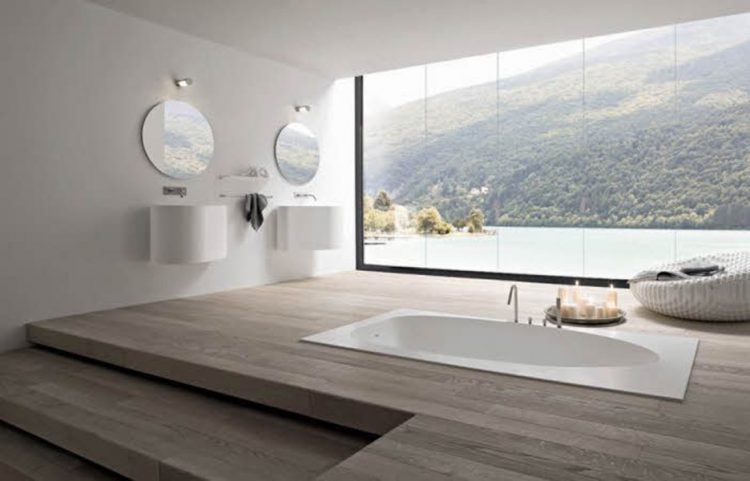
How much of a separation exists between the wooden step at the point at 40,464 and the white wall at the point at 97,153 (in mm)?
1024

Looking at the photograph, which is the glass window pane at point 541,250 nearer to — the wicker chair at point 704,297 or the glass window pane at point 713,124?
the glass window pane at point 713,124

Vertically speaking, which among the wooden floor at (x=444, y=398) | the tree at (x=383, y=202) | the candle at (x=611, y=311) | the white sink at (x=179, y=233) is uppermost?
the tree at (x=383, y=202)

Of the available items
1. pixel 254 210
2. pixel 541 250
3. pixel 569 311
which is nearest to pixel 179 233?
pixel 254 210

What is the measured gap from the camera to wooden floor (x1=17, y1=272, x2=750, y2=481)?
1.49 m

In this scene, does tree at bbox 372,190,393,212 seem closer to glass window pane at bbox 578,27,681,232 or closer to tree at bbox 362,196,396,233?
tree at bbox 362,196,396,233

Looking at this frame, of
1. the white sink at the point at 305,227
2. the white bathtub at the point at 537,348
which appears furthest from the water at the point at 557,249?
the white bathtub at the point at 537,348

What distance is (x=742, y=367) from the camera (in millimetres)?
2316

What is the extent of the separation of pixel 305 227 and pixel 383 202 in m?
1.35

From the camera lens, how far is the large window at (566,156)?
446cm

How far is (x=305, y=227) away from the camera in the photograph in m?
4.86

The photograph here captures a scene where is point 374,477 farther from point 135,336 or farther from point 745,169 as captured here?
point 745,169

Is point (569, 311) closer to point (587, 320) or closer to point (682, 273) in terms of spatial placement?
point (587, 320)

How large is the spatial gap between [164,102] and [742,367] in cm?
373

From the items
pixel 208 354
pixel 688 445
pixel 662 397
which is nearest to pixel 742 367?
pixel 662 397
